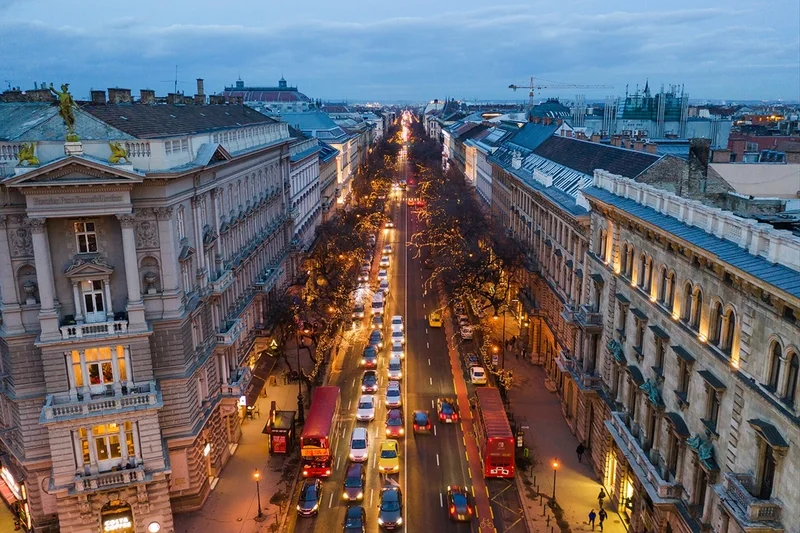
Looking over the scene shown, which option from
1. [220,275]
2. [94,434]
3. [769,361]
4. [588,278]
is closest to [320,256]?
[220,275]

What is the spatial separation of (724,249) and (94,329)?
36364 millimetres

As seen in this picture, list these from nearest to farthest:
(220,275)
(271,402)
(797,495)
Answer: (797,495) → (220,275) → (271,402)

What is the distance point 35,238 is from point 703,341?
3791 cm

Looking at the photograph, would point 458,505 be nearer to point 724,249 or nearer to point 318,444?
point 318,444

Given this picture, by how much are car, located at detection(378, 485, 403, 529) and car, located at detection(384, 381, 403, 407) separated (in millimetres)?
15676

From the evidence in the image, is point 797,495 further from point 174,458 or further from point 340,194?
point 340,194

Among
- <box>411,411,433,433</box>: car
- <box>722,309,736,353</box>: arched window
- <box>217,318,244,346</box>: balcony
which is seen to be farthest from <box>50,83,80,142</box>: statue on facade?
<box>722,309,736,353</box>: arched window

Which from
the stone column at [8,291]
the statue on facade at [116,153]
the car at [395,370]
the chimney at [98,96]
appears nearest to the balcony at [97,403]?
the stone column at [8,291]

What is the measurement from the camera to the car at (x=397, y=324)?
266ft

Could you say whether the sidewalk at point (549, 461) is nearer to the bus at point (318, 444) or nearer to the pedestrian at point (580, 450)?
the pedestrian at point (580, 450)

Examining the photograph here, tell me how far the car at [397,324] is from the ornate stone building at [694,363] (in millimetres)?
33372

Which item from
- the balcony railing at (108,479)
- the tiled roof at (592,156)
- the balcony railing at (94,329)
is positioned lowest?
the balcony railing at (108,479)

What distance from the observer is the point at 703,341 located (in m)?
33.3

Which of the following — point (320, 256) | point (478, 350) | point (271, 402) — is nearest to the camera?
point (271, 402)
